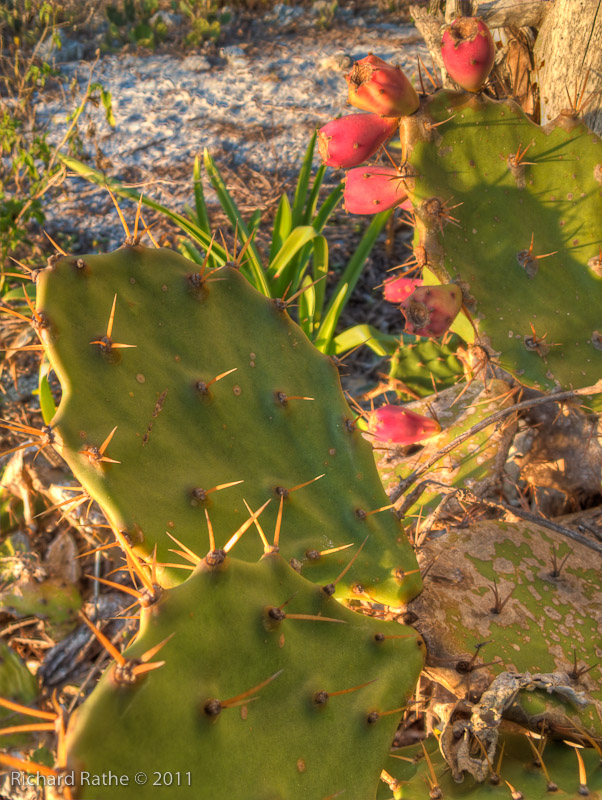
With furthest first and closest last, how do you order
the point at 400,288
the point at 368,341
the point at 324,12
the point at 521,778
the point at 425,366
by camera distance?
the point at 324,12 < the point at 368,341 < the point at 425,366 < the point at 400,288 < the point at 521,778

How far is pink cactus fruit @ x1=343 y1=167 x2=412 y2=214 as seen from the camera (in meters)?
1.20

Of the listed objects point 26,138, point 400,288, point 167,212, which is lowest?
point 26,138

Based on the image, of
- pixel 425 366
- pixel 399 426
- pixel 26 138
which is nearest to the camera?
pixel 399 426

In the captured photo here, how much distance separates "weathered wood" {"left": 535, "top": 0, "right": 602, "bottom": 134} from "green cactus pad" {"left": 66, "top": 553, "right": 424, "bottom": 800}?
1122mm

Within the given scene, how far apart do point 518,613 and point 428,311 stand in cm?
54

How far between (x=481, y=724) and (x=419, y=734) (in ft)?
2.08

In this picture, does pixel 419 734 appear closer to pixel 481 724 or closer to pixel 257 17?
pixel 481 724

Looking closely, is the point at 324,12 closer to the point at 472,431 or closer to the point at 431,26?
the point at 431,26

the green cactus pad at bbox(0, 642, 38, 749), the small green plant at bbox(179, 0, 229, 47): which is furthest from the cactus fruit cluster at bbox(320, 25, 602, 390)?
the small green plant at bbox(179, 0, 229, 47)

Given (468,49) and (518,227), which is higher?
(468,49)

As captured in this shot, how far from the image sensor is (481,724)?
0.83 m

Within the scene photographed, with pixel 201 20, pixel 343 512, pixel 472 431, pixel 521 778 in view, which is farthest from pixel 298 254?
pixel 201 20

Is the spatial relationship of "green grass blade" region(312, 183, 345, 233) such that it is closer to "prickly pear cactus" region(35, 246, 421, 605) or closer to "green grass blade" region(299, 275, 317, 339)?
"green grass blade" region(299, 275, 317, 339)

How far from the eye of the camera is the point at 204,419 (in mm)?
921
